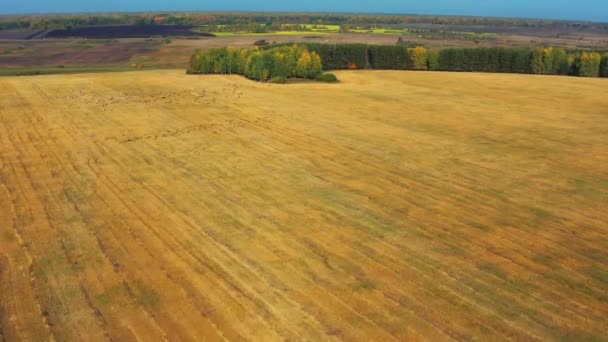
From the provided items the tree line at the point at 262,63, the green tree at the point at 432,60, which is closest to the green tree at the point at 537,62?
the green tree at the point at 432,60

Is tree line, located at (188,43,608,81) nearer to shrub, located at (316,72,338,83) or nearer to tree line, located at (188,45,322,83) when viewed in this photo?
tree line, located at (188,45,322,83)

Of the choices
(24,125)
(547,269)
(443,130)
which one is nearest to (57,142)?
(24,125)

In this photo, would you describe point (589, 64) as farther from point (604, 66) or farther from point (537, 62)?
point (537, 62)

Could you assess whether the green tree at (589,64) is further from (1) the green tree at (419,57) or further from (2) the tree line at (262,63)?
(2) the tree line at (262,63)

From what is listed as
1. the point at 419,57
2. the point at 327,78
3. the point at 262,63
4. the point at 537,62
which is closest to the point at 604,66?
Result: the point at 537,62

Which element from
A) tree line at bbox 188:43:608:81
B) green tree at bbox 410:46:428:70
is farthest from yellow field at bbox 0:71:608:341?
green tree at bbox 410:46:428:70

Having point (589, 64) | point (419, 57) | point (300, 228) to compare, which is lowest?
point (300, 228)
